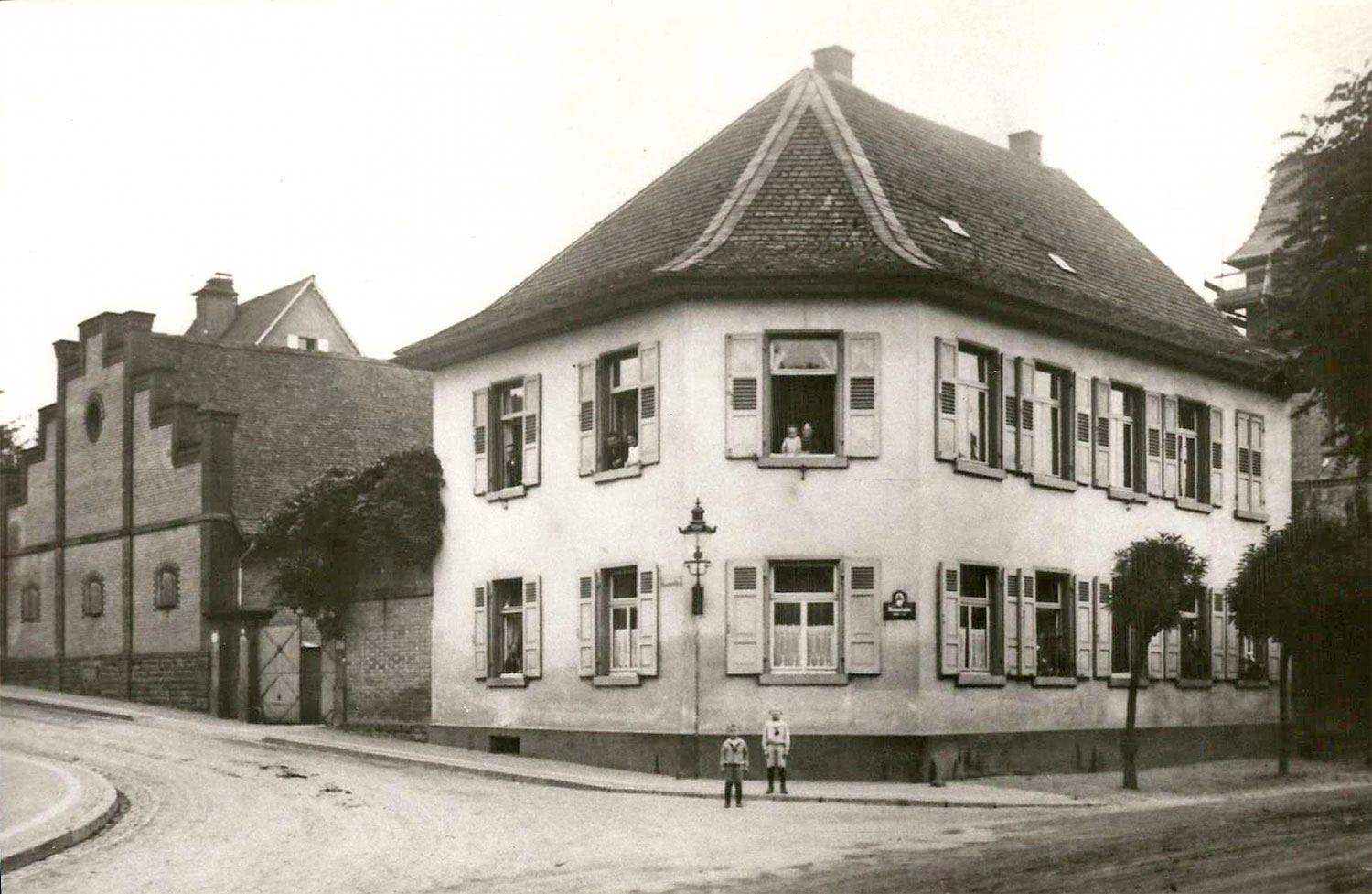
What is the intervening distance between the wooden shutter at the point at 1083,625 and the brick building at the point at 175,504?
12772 millimetres

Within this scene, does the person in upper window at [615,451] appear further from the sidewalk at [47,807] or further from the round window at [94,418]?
the round window at [94,418]

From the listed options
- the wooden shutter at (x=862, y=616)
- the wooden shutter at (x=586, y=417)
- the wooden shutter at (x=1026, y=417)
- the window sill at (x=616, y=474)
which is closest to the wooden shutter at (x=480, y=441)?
the wooden shutter at (x=586, y=417)

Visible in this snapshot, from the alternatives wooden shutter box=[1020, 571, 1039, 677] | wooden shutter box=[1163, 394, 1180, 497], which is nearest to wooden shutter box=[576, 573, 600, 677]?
wooden shutter box=[1020, 571, 1039, 677]

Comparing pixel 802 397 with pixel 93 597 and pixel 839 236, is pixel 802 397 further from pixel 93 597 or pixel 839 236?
pixel 93 597

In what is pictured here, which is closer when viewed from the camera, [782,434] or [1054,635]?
[782,434]

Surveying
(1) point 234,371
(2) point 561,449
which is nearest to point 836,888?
(2) point 561,449

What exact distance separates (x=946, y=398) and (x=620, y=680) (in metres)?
5.92

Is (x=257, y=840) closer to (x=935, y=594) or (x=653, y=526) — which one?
(x=653, y=526)

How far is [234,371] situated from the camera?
128ft

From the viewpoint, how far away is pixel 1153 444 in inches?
1104

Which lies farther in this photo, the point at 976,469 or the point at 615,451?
the point at 615,451

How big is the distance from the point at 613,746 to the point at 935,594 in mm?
4933

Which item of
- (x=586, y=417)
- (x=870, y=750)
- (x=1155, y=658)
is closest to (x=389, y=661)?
(x=586, y=417)

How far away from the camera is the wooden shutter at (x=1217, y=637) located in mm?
29016
